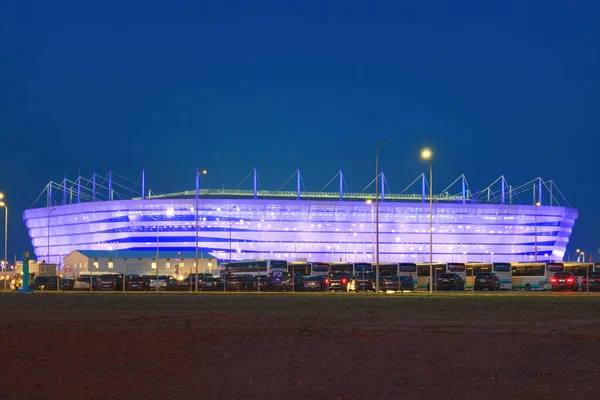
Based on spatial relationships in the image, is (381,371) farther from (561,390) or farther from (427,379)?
A: (561,390)

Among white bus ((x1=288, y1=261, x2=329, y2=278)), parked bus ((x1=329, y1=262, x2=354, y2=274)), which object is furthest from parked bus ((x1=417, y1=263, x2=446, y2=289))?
white bus ((x1=288, y1=261, x2=329, y2=278))

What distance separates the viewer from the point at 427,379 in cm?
1427

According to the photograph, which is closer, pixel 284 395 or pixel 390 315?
pixel 284 395

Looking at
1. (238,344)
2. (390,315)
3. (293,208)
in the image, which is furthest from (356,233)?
(238,344)

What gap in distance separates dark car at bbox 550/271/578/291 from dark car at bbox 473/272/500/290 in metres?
5.80

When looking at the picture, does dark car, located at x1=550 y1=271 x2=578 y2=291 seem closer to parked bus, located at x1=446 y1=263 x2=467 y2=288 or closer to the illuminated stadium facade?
parked bus, located at x1=446 y1=263 x2=467 y2=288

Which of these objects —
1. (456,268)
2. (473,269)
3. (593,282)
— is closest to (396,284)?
(593,282)

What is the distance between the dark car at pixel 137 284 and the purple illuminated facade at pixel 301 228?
96211 mm

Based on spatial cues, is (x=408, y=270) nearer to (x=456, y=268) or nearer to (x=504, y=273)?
(x=456, y=268)

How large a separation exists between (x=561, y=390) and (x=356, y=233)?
16468cm

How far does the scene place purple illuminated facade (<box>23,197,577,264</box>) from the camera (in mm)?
173500

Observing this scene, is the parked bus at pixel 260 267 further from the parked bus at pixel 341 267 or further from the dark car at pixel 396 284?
the dark car at pixel 396 284

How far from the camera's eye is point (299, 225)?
17600cm

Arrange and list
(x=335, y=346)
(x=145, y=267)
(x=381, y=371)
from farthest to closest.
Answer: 1. (x=145, y=267)
2. (x=335, y=346)
3. (x=381, y=371)
